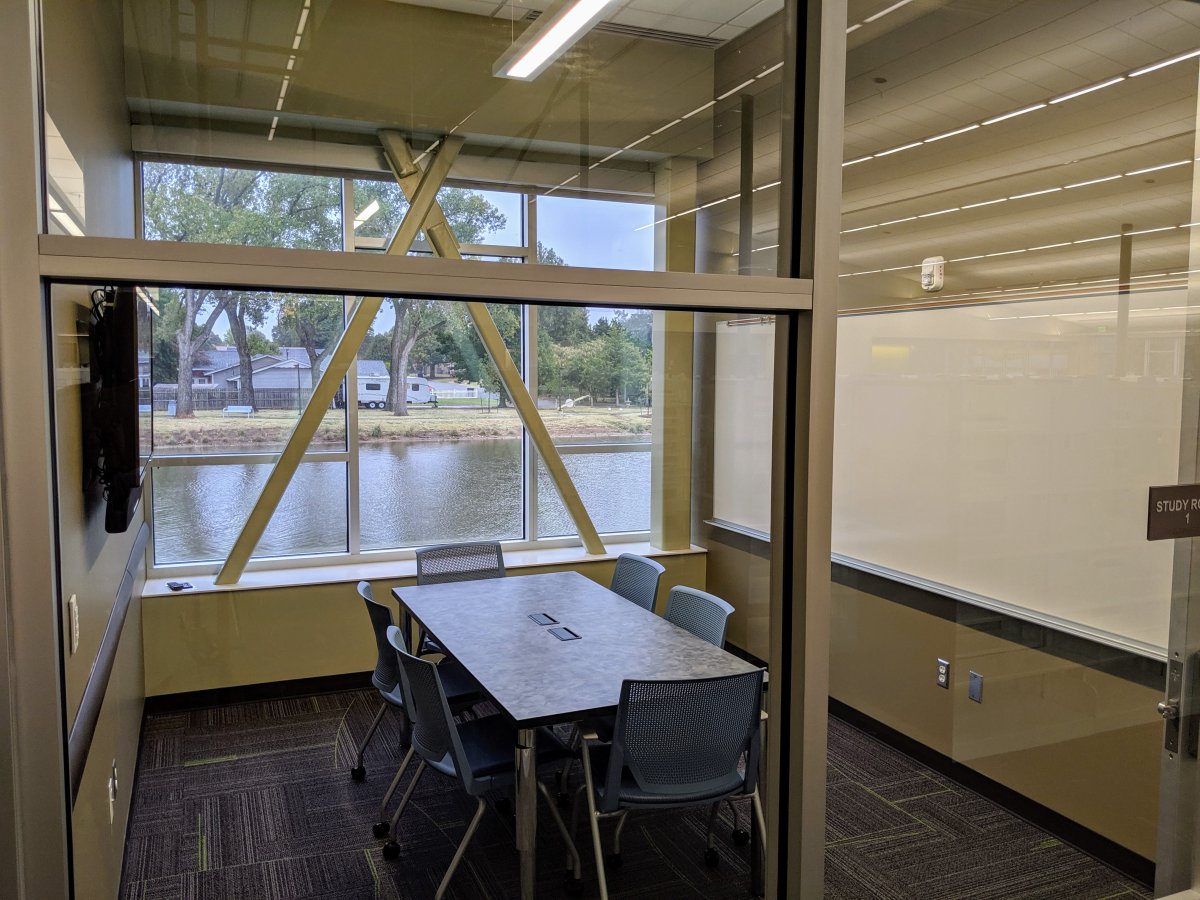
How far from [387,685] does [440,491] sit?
→ 154 cm

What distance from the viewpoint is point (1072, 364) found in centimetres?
260

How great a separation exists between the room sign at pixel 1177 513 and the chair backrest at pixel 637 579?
1216 mm

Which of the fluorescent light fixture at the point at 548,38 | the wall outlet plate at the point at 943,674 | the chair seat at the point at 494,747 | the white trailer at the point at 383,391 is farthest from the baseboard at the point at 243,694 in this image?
the fluorescent light fixture at the point at 548,38

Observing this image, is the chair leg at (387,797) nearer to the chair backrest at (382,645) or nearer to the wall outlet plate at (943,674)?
the chair backrest at (382,645)

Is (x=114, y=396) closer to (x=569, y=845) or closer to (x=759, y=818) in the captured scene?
(x=569, y=845)

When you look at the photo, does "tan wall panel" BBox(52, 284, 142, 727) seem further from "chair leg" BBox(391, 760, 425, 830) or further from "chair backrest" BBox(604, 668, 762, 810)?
"chair backrest" BBox(604, 668, 762, 810)

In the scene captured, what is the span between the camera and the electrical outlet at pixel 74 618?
1.56m

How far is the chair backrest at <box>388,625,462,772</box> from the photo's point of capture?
8.24ft

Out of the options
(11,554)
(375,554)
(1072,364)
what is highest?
(1072,364)

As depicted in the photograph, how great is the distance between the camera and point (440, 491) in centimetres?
236

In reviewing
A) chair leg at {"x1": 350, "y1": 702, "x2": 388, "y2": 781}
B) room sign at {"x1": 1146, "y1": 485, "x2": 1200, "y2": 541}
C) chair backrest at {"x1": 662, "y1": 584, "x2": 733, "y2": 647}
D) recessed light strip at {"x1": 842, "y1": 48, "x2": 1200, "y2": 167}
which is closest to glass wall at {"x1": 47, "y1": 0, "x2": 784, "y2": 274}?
recessed light strip at {"x1": 842, "y1": 48, "x2": 1200, "y2": 167}

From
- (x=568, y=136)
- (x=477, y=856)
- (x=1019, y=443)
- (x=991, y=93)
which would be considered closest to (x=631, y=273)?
(x=568, y=136)

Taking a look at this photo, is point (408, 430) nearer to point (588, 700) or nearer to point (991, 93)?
point (588, 700)

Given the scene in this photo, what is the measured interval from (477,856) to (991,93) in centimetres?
256
